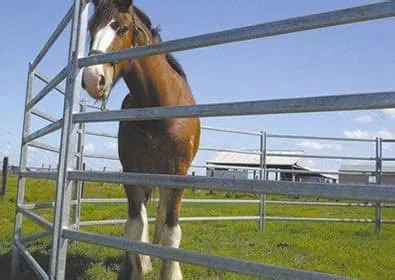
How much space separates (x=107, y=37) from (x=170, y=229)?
1.46 m

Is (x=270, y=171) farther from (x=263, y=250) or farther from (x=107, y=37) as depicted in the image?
(x=107, y=37)

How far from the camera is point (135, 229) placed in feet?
12.0

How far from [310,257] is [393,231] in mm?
3851

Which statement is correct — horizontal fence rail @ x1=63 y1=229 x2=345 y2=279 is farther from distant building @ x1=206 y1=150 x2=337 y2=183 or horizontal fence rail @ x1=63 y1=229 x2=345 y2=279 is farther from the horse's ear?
the horse's ear

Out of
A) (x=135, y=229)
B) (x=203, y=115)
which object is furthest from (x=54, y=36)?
(x=203, y=115)

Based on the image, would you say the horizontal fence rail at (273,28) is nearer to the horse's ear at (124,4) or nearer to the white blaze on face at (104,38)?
the white blaze on face at (104,38)

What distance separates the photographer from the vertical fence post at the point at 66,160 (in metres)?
2.53

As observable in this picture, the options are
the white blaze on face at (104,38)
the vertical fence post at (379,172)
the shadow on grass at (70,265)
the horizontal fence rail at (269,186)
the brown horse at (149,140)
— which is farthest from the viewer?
the vertical fence post at (379,172)

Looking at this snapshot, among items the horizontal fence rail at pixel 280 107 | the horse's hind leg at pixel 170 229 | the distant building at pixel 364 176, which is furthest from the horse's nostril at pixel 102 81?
the distant building at pixel 364 176

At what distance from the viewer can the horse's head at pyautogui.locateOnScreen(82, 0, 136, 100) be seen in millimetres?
2553

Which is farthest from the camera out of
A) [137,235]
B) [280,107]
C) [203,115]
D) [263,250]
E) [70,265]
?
[263,250]

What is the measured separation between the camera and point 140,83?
3.53m

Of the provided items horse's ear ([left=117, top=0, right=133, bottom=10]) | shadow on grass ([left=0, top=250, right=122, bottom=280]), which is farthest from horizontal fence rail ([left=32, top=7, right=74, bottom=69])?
shadow on grass ([left=0, top=250, right=122, bottom=280])

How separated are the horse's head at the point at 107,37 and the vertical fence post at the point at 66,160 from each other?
0.24ft
